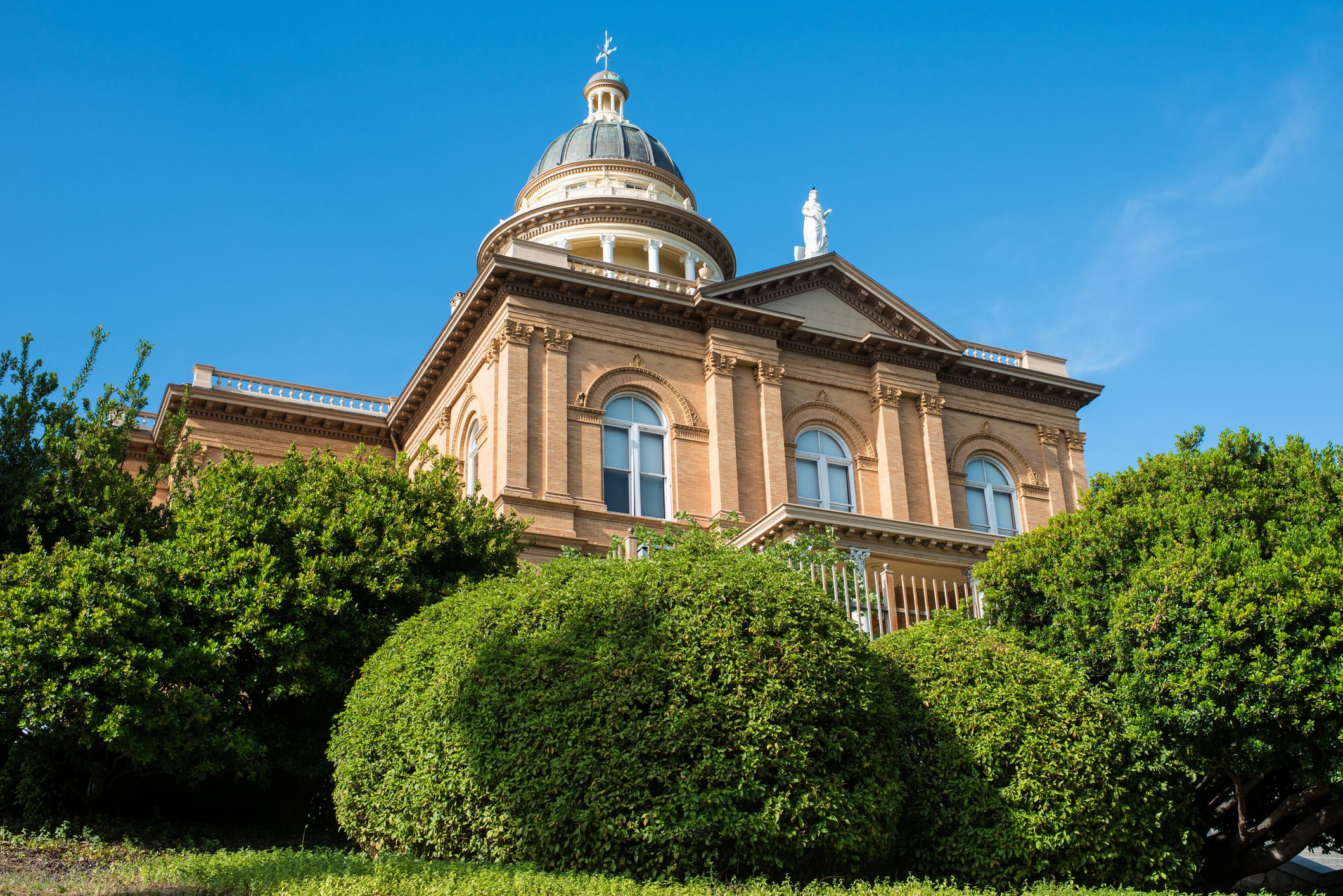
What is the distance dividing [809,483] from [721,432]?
2.83m

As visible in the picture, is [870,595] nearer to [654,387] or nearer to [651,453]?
[651,453]

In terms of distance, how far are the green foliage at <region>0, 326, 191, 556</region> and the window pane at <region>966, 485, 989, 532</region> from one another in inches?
793

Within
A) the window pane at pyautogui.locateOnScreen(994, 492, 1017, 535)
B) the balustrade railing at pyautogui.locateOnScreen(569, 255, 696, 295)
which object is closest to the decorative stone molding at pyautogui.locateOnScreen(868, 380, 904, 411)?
the window pane at pyautogui.locateOnScreen(994, 492, 1017, 535)

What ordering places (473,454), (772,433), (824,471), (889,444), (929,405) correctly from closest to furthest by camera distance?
(772,433) → (473,454) → (824,471) → (889,444) → (929,405)

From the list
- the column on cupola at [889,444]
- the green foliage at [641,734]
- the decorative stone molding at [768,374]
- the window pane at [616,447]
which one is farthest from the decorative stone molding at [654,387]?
the green foliage at [641,734]

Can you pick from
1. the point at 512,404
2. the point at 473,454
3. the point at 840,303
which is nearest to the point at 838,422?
the point at 840,303

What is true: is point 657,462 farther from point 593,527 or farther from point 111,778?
point 111,778

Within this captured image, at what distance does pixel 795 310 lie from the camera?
31.0m

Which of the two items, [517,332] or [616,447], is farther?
[616,447]

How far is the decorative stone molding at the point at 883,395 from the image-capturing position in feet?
101

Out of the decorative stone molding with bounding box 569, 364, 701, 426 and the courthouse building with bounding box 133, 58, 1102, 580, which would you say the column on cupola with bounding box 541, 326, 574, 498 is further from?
the decorative stone molding with bounding box 569, 364, 701, 426

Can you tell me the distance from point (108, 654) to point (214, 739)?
1.62 m

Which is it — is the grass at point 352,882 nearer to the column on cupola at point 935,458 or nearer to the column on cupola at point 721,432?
the column on cupola at point 721,432

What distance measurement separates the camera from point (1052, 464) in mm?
32844
